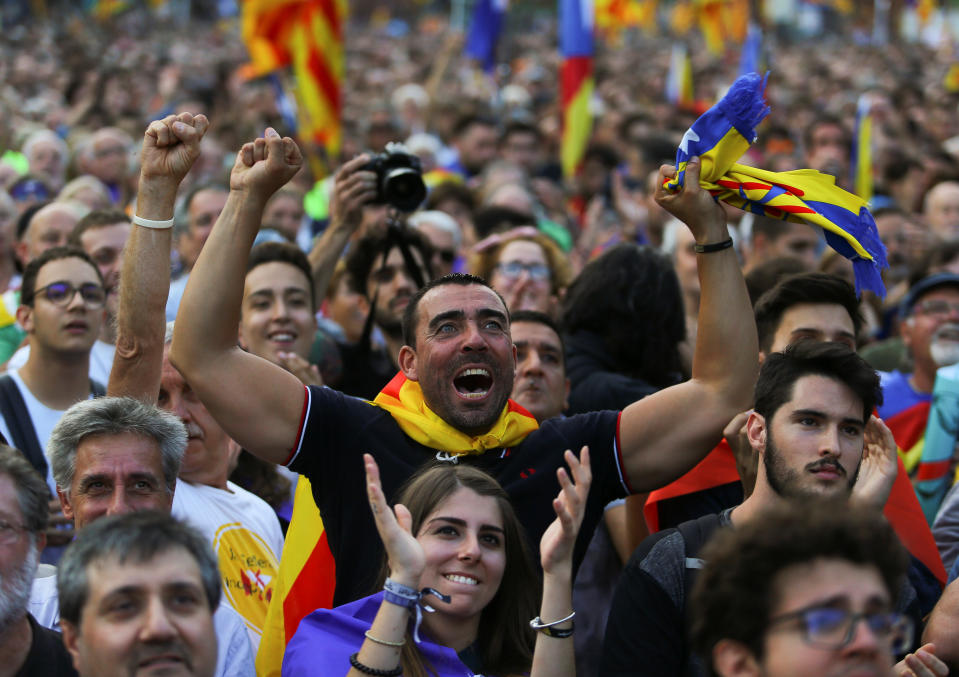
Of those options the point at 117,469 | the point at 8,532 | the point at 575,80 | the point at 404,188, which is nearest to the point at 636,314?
the point at 404,188

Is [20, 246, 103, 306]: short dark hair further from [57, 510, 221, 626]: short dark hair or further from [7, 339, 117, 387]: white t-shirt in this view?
[57, 510, 221, 626]: short dark hair

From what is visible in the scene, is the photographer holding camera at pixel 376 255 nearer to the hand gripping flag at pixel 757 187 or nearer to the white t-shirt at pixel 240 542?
the white t-shirt at pixel 240 542

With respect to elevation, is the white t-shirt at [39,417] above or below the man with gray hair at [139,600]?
above

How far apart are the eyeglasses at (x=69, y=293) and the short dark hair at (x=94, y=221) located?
1024 millimetres

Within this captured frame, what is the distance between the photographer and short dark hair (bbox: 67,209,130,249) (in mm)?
5914

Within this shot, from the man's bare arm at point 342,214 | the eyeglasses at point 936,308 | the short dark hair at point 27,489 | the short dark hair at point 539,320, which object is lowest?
the short dark hair at point 27,489

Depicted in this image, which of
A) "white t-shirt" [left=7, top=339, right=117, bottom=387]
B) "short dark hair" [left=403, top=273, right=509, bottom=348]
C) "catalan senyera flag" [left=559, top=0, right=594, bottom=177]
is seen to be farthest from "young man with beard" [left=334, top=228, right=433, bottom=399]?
"catalan senyera flag" [left=559, top=0, right=594, bottom=177]

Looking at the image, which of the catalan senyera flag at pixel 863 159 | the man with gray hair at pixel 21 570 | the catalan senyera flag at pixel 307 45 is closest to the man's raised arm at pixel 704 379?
the man with gray hair at pixel 21 570

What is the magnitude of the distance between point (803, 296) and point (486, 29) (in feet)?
36.7

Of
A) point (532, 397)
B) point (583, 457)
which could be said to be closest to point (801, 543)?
point (583, 457)

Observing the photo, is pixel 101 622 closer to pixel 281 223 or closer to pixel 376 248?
pixel 376 248

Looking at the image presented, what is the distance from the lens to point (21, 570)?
9.83 ft

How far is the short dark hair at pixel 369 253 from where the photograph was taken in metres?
5.93

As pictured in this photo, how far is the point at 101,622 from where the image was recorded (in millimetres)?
2514
